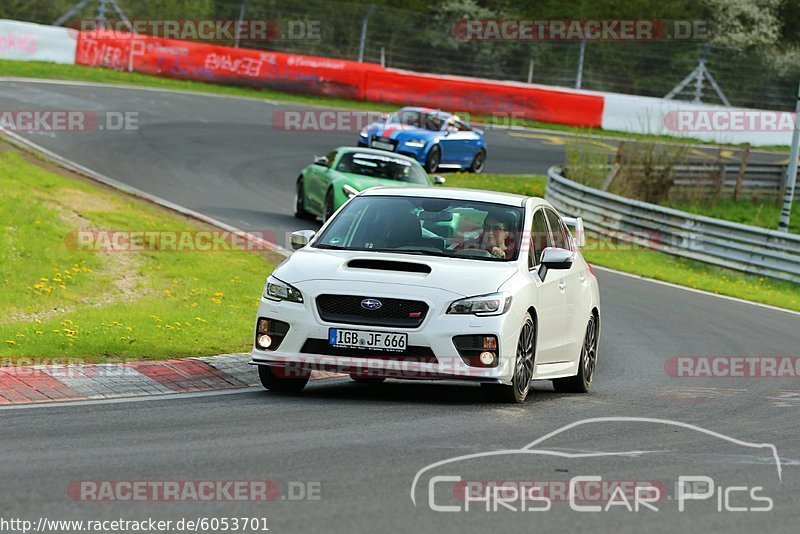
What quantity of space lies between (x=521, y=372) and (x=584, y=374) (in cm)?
180

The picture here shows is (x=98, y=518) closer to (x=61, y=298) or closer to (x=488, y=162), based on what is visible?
(x=61, y=298)

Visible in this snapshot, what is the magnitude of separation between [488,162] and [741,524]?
30.2 m

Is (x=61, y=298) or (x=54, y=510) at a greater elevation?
(x=54, y=510)

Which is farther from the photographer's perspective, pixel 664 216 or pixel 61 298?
pixel 664 216

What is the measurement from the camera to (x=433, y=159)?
32.7 m

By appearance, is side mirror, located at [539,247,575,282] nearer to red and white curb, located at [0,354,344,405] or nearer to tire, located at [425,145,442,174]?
red and white curb, located at [0,354,344,405]

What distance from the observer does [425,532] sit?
6.07 meters

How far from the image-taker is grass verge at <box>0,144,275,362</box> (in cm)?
1209

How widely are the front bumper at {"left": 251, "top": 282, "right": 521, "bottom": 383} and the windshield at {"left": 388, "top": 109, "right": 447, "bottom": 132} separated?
22.9 m

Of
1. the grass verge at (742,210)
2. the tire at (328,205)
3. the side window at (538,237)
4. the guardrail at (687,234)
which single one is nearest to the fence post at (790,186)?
the guardrail at (687,234)

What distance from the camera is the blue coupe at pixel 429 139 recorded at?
31.7 meters

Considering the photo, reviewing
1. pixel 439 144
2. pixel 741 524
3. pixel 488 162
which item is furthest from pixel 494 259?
pixel 488 162

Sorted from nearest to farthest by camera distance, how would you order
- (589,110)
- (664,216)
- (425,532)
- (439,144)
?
(425,532) → (664,216) → (439,144) → (589,110)

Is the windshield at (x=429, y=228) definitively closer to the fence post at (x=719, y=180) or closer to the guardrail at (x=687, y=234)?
the guardrail at (x=687, y=234)
